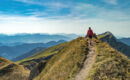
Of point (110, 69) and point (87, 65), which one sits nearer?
point (110, 69)

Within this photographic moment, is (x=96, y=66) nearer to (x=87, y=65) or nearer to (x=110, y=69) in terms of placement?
(x=110, y=69)

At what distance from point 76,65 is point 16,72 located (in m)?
66.6

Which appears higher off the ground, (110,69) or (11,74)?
(110,69)

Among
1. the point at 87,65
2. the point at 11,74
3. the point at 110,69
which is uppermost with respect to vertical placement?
the point at 110,69

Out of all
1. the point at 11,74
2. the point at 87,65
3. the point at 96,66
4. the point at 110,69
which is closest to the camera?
the point at 110,69

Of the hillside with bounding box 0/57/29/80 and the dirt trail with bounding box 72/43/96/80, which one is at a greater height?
the dirt trail with bounding box 72/43/96/80

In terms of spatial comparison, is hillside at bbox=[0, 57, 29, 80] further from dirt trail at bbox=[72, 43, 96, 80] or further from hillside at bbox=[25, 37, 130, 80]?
dirt trail at bbox=[72, 43, 96, 80]

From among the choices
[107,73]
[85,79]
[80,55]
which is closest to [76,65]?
[80,55]

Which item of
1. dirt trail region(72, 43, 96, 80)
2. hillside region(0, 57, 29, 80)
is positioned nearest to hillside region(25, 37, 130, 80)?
dirt trail region(72, 43, 96, 80)

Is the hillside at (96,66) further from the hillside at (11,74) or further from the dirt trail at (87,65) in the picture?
the hillside at (11,74)

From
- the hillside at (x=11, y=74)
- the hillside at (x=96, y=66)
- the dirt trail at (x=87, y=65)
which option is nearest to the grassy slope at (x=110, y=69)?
the hillside at (x=96, y=66)

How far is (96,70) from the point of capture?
2262 centimetres

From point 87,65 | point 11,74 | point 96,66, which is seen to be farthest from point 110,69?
point 11,74

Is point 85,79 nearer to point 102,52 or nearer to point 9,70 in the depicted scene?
point 102,52
